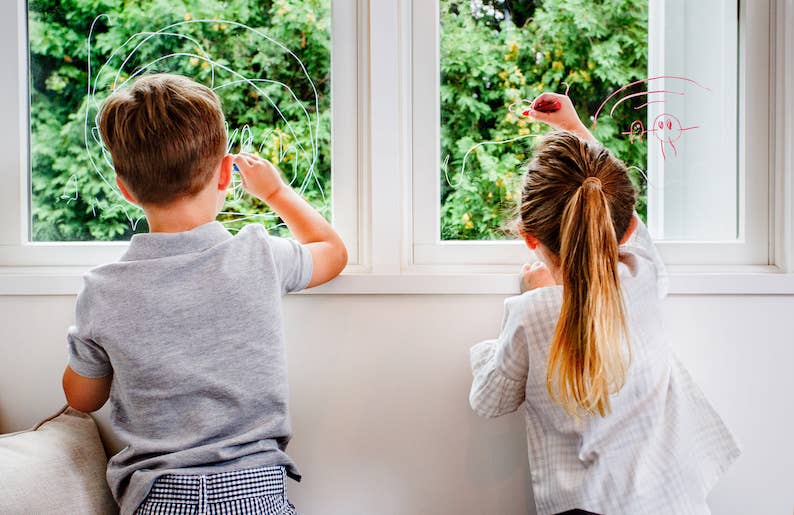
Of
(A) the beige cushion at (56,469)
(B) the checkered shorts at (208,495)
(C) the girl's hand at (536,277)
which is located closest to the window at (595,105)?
(C) the girl's hand at (536,277)

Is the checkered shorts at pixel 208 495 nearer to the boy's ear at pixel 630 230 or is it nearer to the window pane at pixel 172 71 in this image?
the window pane at pixel 172 71

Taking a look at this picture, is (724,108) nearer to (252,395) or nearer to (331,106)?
(331,106)

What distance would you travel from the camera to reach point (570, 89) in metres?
1.31

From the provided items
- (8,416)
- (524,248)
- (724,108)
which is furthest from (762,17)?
(8,416)

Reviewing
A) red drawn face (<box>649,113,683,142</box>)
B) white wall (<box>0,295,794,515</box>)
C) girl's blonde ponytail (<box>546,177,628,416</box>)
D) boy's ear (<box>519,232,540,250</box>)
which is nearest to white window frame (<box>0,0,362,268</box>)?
white wall (<box>0,295,794,515</box>)

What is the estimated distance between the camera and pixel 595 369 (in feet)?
3.07

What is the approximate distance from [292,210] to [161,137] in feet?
0.96

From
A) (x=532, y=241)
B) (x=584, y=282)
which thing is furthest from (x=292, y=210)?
(x=584, y=282)

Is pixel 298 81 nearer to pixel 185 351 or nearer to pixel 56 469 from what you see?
pixel 185 351

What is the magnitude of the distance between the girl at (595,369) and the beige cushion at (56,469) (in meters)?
0.71

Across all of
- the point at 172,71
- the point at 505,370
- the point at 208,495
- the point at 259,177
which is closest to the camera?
the point at 208,495

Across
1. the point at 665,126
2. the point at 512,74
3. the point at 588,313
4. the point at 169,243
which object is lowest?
the point at 588,313

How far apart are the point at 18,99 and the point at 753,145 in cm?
157

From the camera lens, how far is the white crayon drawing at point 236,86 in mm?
1296
